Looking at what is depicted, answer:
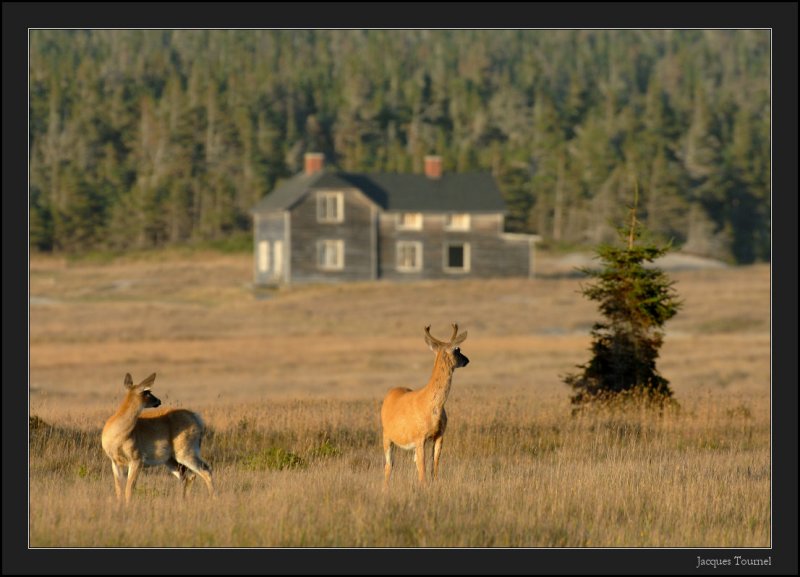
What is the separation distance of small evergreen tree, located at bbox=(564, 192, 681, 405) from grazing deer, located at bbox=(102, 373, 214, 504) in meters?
11.5

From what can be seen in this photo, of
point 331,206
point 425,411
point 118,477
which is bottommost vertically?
point 118,477

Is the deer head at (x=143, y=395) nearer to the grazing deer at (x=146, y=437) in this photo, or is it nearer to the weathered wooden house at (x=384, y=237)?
the grazing deer at (x=146, y=437)

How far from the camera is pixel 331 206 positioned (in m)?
75.8

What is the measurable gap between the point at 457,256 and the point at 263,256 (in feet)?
38.4

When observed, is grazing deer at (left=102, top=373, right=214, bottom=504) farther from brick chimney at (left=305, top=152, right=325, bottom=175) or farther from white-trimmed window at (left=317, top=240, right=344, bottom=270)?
brick chimney at (left=305, top=152, right=325, bottom=175)

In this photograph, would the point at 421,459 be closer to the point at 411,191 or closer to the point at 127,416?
the point at 127,416

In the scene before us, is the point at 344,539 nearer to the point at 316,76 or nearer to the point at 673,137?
the point at 673,137

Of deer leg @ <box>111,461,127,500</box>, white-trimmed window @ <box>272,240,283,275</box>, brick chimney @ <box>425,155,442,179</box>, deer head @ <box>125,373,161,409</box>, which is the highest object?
brick chimney @ <box>425,155,442,179</box>

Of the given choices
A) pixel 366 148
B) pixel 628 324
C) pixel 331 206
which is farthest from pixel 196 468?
pixel 366 148

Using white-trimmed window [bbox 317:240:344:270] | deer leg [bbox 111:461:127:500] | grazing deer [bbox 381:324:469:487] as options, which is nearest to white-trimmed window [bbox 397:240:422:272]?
white-trimmed window [bbox 317:240:344:270]

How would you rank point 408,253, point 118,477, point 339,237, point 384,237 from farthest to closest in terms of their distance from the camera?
point 408,253 → point 384,237 → point 339,237 → point 118,477

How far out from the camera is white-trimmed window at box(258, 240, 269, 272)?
256 feet

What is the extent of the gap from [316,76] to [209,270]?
9380cm

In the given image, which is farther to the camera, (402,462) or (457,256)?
(457,256)
